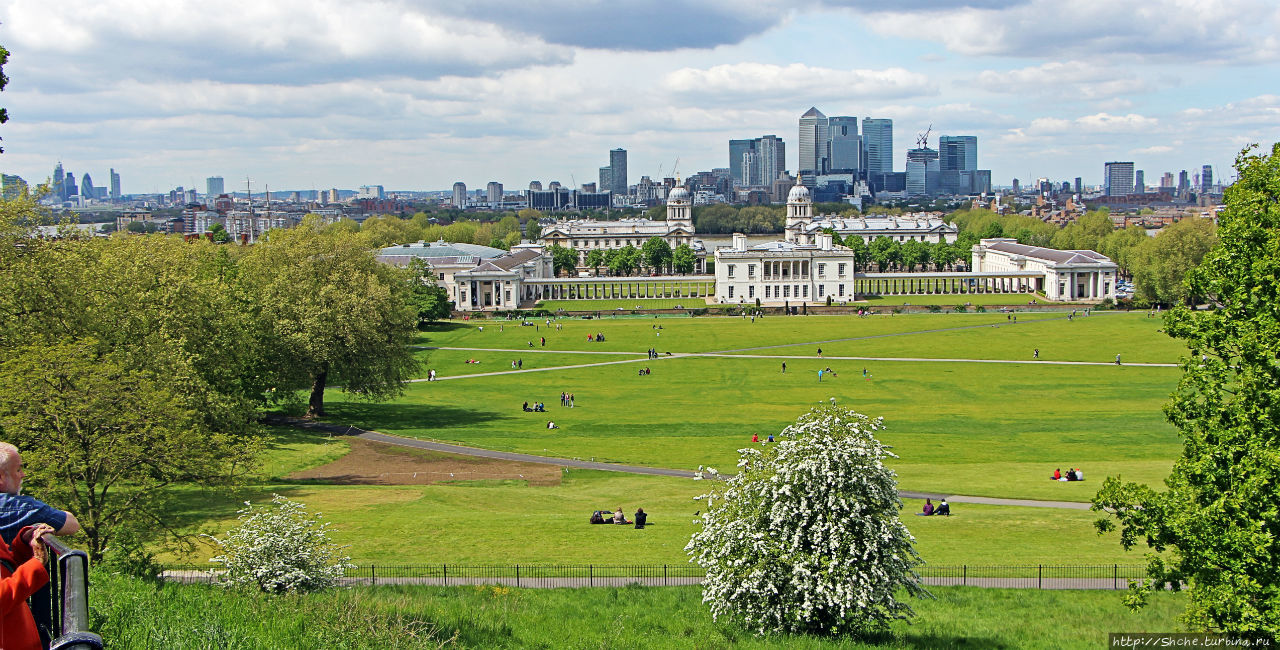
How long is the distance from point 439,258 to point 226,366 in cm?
9871

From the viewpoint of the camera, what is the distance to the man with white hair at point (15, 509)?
21.4ft

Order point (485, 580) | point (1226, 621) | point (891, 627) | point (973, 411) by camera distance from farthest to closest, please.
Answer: point (973, 411), point (485, 580), point (891, 627), point (1226, 621)

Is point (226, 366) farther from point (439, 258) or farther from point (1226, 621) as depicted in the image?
point (439, 258)

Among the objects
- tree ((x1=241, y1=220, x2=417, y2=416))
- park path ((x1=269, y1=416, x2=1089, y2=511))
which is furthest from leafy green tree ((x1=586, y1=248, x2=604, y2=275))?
park path ((x1=269, y1=416, x2=1089, y2=511))

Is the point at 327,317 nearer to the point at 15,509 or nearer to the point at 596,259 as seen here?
the point at 15,509

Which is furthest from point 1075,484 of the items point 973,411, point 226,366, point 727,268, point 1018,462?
point 727,268

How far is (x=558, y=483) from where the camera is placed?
37.4m

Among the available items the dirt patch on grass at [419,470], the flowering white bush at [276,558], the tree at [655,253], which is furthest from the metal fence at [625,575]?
the tree at [655,253]

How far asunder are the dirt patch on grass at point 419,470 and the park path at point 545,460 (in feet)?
2.77

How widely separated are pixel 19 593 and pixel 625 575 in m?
17.8

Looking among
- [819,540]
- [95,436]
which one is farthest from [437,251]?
[819,540]

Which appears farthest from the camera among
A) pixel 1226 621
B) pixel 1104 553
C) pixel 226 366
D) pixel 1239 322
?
pixel 226 366

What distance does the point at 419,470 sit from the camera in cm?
3959

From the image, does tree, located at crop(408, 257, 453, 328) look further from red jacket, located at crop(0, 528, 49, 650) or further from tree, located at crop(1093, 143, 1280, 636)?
red jacket, located at crop(0, 528, 49, 650)
